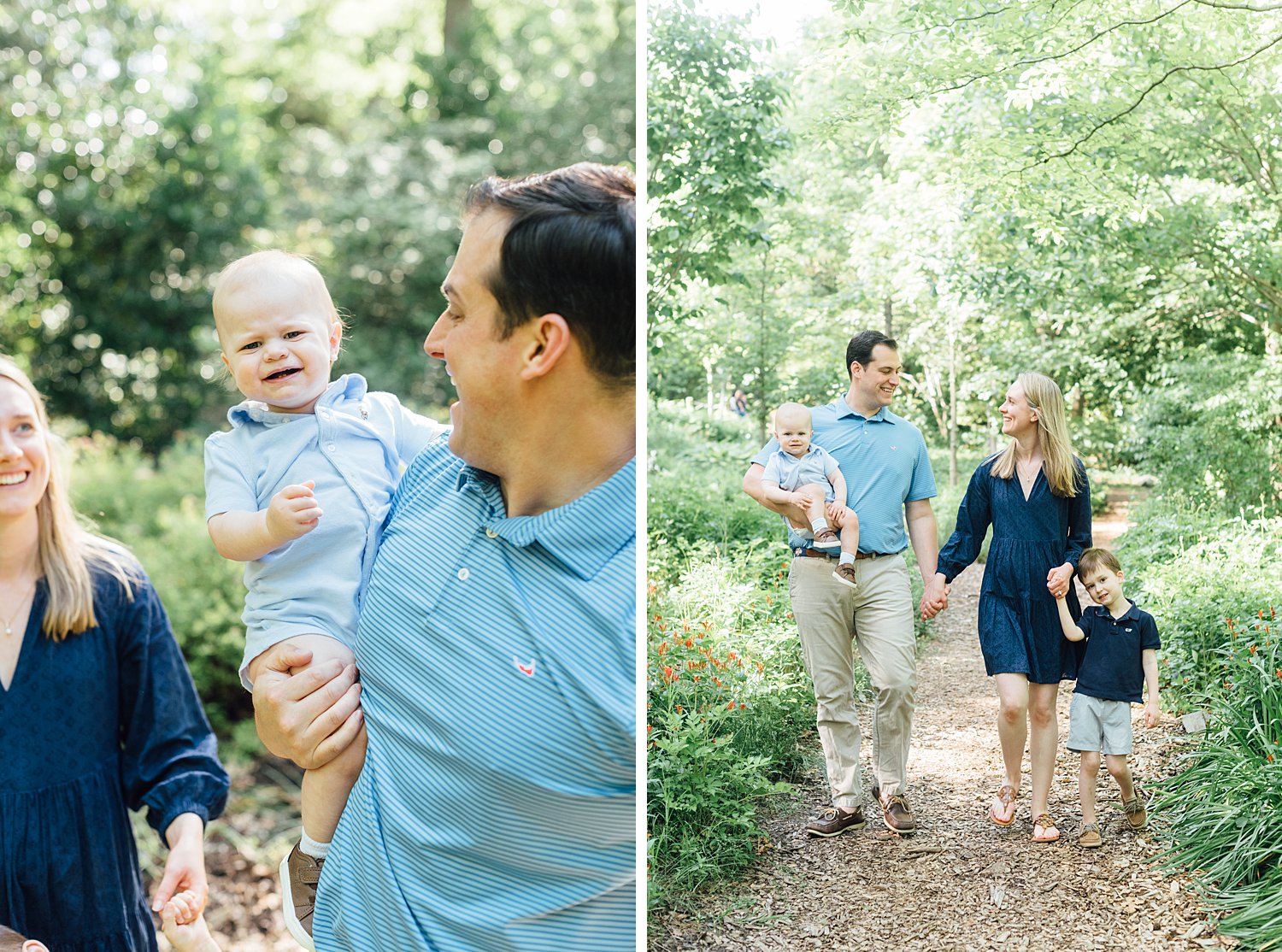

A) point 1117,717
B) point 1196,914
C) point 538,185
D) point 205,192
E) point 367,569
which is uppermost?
point 205,192

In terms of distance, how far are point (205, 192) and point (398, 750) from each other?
658cm

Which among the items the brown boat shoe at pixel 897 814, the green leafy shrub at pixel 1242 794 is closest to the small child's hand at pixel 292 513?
the brown boat shoe at pixel 897 814

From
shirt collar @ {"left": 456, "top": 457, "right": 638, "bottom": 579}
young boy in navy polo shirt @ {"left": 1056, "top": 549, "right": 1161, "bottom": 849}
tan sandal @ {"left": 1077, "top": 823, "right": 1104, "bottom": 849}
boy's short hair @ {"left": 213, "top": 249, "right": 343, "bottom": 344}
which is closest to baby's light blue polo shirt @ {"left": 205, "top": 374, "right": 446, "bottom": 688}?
boy's short hair @ {"left": 213, "top": 249, "right": 343, "bottom": 344}

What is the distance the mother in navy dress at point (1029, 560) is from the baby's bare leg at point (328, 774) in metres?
1.02

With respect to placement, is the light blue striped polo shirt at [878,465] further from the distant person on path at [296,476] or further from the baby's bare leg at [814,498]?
the distant person on path at [296,476]

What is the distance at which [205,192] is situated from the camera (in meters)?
7.17

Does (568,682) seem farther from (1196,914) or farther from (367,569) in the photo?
(1196,914)

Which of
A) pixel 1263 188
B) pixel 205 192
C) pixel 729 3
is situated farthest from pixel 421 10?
pixel 1263 188

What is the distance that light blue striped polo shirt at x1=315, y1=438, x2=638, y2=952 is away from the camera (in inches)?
55.1

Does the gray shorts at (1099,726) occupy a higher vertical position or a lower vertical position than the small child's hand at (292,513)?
lower

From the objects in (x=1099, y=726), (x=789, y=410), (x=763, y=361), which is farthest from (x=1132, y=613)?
(x=763, y=361)

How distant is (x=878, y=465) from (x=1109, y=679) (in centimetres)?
53

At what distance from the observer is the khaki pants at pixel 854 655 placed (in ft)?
6.66

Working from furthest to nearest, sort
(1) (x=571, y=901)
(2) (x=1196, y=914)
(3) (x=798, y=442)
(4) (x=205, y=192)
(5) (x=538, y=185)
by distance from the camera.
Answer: (4) (x=205, y=192) → (3) (x=798, y=442) → (2) (x=1196, y=914) → (1) (x=571, y=901) → (5) (x=538, y=185)
